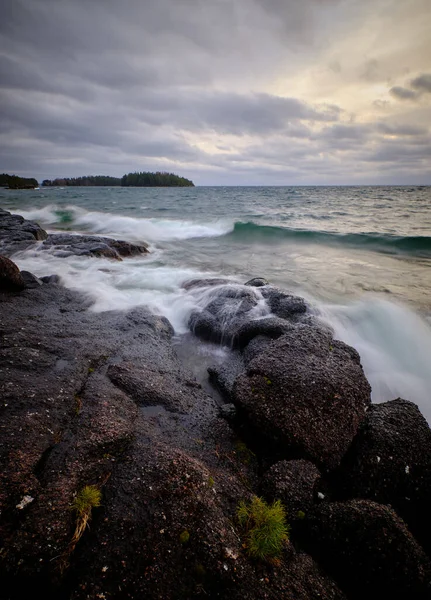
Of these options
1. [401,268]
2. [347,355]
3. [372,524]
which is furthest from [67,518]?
[401,268]

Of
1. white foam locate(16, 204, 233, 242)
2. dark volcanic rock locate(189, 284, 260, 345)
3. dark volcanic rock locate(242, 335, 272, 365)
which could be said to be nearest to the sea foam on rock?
dark volcanic rock locate(242, 335, 272, 365)

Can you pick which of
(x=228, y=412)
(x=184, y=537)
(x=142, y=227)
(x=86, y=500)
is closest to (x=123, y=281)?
(x=228, y=412)

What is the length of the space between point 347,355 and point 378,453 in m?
1.64

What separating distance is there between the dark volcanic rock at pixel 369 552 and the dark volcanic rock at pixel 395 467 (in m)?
0.56

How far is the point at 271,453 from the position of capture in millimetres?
3680

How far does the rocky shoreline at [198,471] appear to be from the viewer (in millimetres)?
2227

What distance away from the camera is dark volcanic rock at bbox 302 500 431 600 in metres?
2.43

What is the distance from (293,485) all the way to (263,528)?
609 mm

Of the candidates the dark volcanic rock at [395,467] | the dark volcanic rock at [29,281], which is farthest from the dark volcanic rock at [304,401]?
the dark volcanic rock at [29,281]

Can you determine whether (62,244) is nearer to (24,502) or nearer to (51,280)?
(51,280)

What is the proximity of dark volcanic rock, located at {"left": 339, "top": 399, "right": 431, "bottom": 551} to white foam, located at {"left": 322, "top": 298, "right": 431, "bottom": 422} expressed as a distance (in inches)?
90.8

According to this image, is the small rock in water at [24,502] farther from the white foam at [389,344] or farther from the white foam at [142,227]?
the white foam at [142,227]

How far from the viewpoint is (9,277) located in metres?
7.20

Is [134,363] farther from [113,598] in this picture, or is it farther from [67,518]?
[113,598]
